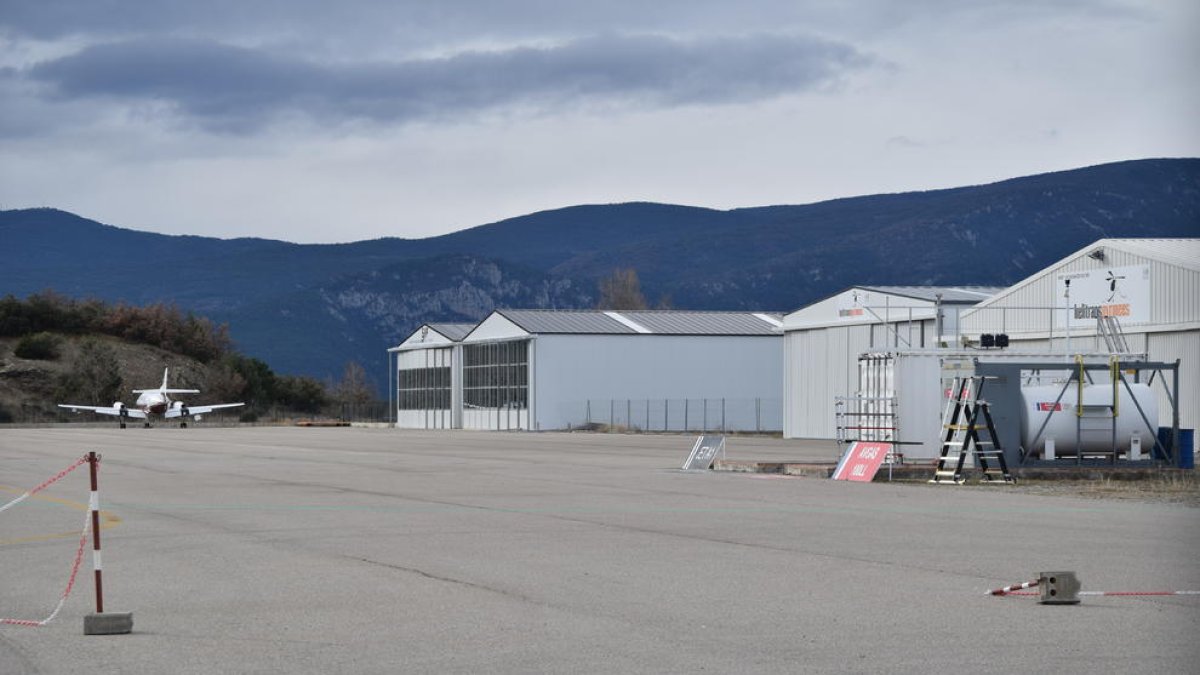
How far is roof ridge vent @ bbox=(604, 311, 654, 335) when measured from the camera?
88250 mm

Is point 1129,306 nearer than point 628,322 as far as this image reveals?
Yes

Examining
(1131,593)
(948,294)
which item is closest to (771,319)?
(948,294)

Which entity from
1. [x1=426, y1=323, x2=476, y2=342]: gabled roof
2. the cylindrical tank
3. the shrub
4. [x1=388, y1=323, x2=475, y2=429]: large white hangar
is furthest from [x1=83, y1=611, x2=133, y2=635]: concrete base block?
the shrub

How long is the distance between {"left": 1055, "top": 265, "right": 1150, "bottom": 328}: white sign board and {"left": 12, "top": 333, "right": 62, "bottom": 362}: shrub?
92.1 m

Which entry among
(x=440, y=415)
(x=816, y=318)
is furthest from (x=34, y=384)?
(x=816, y=318)

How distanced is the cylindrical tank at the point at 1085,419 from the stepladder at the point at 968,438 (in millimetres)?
908

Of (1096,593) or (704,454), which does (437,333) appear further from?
(1096,593)

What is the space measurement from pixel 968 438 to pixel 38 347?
4086 inches

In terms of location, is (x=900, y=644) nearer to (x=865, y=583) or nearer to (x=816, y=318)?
(x=865, y=583)

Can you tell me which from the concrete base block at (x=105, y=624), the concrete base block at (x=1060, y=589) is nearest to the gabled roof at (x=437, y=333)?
the concrete base block at (x=1060, y=589)

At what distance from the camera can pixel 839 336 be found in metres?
65.2

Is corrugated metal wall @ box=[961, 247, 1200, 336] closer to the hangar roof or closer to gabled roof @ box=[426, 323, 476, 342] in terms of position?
the hangar roof

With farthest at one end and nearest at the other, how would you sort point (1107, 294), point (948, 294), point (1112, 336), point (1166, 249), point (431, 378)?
point (431, 378) → point (948, 294) → point (1107, 294) → point (1166, 249) → point (1112, 336)

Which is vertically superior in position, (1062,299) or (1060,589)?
(1062,299)
